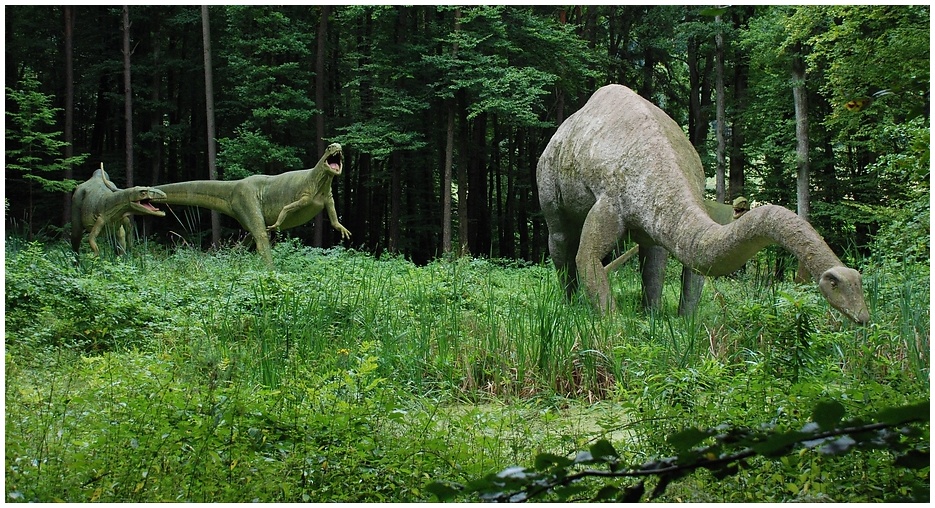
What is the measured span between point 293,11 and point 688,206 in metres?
18.7

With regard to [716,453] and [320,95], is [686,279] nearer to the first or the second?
[716,453]

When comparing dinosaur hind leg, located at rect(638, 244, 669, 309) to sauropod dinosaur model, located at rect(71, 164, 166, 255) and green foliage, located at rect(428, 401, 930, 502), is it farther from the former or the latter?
sauropod dinosaur model, located at rect(71, 164, 166, 255)

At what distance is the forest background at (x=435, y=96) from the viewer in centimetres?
1550

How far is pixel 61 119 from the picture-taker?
21.9m

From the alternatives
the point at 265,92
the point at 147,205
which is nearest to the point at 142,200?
the point at 147,205

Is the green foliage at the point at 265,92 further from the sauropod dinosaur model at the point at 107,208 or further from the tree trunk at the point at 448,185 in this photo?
the sauropod dinosaur model at the point at 107,208

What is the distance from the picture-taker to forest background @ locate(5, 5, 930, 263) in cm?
1550

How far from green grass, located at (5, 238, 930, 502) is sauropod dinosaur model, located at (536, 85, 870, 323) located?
0.34m

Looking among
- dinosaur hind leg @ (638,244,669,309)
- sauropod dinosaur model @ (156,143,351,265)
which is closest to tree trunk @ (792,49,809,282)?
dinosaur hind leg @ (638,244,669,309)

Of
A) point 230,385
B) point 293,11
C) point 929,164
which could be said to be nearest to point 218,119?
point 293,11

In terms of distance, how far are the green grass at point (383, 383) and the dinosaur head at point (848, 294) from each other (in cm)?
23

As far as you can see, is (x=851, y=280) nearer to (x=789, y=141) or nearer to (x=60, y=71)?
(x=789, y=141)

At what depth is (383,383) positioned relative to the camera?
478 cm

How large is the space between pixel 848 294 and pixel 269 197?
31.7 ft
